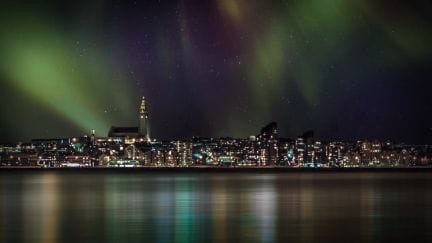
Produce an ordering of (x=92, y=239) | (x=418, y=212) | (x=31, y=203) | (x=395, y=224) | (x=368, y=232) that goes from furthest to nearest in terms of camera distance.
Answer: (x=31, y=203) < (x=418, y=212) < (x=395, y=224) < (x=368, y=232) < (x=92, y=239)

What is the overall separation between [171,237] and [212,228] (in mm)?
4251

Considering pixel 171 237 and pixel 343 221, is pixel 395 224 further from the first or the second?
pixel 171 237

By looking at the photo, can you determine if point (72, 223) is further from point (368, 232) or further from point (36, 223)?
point (368, 232)

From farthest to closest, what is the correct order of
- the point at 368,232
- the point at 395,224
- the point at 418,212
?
the point at 418,212 < the point at 395,224 < the point at 368,232

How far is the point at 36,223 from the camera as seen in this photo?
149ft

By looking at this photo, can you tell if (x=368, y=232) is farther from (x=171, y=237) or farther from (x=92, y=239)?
(x=92, y=239)

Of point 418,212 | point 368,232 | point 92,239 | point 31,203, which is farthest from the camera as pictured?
point 31,203

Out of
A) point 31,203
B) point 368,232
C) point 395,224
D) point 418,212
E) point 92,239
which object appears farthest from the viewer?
point 31,203

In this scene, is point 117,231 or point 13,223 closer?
point 117,231

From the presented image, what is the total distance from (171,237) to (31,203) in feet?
88.4

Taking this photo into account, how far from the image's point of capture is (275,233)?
4019 centimetres

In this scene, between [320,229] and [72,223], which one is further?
[72,223]

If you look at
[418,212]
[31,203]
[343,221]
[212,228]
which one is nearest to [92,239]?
[212,228]

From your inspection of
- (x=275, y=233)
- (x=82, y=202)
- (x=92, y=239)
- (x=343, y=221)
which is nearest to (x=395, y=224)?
(x=343, y=221)
